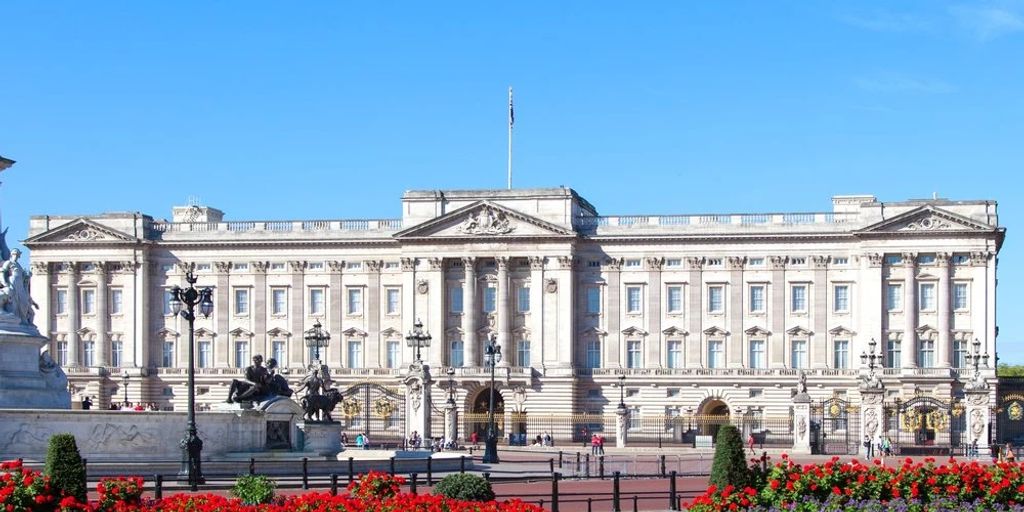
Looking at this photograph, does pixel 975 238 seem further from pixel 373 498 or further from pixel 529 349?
pixel 373 498

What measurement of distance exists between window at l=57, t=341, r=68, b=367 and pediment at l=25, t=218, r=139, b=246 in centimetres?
645

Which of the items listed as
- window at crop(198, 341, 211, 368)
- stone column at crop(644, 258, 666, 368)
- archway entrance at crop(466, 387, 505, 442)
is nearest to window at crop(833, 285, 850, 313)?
stone column at crop(644, 258, 666, 368)

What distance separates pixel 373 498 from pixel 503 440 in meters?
63.6

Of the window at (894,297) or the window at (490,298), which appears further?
the window at (490,298)

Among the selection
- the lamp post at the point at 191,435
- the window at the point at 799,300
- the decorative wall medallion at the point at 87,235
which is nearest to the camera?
the lamp post at the point at 191,435

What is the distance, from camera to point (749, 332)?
9662 centimetres

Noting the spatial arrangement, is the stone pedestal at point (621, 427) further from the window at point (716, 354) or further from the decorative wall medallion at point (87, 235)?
the decorative wall medallion at point (87, 235)

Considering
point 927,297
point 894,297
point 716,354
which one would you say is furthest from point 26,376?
point 927,297

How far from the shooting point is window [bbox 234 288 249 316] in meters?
103

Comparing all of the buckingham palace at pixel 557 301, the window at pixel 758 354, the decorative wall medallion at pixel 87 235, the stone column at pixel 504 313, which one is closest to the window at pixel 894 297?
the buckingham palace at pixel 557 301

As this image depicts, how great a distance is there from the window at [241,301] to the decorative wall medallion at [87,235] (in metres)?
8.56

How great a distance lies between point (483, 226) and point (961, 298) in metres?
27.9

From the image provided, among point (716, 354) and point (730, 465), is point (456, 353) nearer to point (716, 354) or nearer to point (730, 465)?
point (716, 354)

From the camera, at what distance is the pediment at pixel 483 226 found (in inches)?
3841
